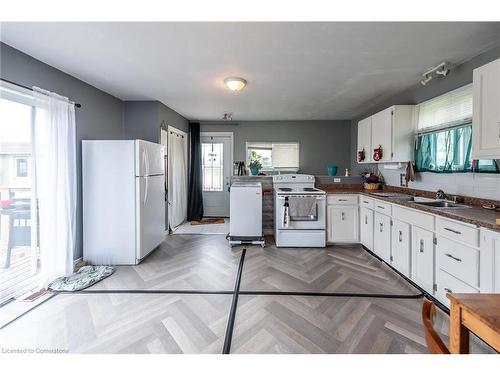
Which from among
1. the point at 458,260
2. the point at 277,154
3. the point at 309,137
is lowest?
the point at 458,260

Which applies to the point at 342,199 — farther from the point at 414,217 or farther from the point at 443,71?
the point at 443,71

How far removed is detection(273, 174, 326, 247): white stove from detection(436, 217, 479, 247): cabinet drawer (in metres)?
1.64

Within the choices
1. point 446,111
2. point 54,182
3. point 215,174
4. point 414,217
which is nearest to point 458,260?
point 414,217

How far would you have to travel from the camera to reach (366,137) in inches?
155

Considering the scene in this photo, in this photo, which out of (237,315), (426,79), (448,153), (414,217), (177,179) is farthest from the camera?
(177,179)

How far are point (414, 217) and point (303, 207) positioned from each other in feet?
4.73

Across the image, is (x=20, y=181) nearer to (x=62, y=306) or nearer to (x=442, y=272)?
(x=62, y=306)

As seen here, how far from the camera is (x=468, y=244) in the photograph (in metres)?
1.75

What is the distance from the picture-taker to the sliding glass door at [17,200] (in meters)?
2.18

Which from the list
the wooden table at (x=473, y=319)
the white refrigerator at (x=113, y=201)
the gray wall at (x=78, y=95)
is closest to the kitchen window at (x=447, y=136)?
the wooden table at (x=473, y=319)

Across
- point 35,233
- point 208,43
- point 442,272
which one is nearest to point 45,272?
point 35,233

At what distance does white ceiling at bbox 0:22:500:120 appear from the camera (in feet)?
6.03

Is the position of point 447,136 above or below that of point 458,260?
above

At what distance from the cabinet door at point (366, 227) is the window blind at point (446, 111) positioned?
49.4 inches
